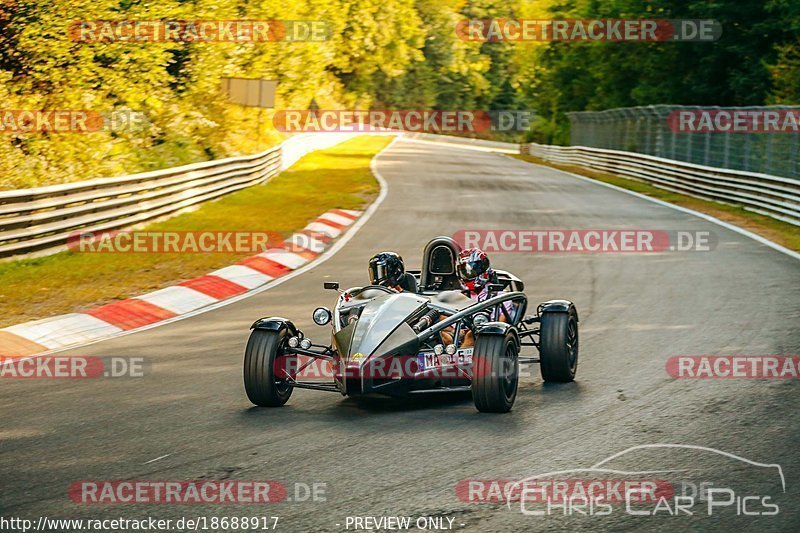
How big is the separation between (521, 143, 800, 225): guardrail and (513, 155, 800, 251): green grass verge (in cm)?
22

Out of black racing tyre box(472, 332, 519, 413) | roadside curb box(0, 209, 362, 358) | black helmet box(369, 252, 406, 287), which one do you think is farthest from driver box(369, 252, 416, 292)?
roadside curb box(0, 209, 362, 358)

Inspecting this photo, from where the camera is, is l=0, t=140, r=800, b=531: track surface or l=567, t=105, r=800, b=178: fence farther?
l=567, t=105, r=800, b=178: fence

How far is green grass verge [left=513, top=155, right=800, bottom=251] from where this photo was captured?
67.6 ft

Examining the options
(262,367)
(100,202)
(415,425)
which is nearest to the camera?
(415,425)

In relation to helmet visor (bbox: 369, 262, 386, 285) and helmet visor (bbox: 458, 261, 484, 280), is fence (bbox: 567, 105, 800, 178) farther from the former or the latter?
helmet visor (bbox: 369, 262, 386, 285)

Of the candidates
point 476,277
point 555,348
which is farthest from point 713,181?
point 555,348

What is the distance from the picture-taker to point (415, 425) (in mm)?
7574

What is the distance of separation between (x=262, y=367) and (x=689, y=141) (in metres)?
27.4

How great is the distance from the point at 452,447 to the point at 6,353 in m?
5.90

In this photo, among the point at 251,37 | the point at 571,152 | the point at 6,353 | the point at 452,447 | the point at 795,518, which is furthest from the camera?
the point at 571,152

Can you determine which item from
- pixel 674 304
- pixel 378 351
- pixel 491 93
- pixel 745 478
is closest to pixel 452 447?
pixel 378 351

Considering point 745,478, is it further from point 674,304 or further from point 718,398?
point 674,304

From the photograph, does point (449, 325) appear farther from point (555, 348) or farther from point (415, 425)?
point (555, 348)

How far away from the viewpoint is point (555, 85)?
71.9 m
